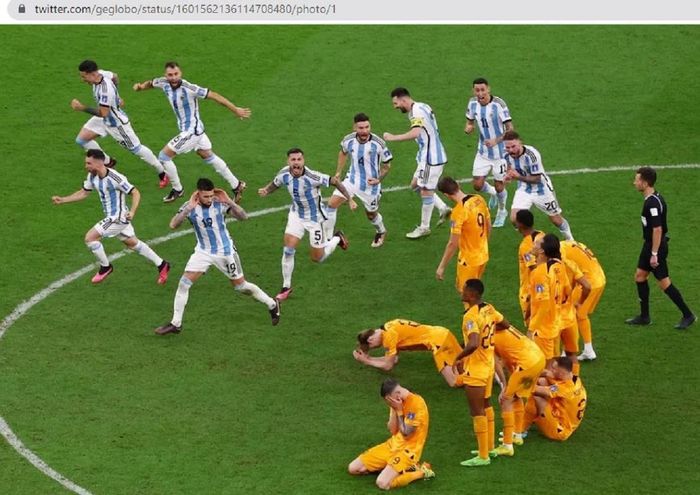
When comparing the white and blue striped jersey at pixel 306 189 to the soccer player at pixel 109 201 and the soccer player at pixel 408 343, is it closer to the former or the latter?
the soccer player at pixel 109 201

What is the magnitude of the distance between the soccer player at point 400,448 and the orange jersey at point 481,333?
782mm

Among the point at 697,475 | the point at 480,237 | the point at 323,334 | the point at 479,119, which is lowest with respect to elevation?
the point at 697,475

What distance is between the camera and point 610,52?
31.2 m

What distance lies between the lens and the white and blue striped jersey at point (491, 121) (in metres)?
23.7

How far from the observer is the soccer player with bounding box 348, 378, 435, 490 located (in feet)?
54.5

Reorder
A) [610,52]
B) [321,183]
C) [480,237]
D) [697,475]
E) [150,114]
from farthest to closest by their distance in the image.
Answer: [610,52]
[150,114]
[321,183]
[480,237]
[697,475]

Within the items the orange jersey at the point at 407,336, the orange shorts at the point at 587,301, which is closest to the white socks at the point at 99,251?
the orange jersey at the point at 407,336

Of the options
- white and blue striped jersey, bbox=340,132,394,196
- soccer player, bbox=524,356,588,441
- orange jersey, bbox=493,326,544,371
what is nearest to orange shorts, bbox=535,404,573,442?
soccer player, bbox=524,356,588,441

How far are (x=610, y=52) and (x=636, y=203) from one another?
23.7 ft

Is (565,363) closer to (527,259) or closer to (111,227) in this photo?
(527,259)

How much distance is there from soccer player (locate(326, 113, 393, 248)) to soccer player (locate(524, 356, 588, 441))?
5961 mm

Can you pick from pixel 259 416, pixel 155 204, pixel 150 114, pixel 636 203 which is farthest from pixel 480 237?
pixel 150 114

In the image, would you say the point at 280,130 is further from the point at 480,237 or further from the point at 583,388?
the point at 583,388

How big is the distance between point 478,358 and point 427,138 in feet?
23.5
